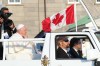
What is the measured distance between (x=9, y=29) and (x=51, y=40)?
2123 millimetres

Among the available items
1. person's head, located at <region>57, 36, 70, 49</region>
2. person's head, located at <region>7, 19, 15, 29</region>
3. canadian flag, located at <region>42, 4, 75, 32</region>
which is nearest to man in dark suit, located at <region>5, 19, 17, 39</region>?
person's head, located at <region>7, 19, 15, 29</region>

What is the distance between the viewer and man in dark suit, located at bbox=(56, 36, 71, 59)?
859 centimetres

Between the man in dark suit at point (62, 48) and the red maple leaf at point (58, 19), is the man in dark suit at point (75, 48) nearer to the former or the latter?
the man in dark suit at point (62, 48)

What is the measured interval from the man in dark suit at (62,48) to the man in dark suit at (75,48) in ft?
0.28

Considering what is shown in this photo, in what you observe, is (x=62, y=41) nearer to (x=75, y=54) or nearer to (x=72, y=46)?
(x=72, y=46)

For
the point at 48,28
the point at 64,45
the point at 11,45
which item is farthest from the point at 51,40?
the point at 48,28

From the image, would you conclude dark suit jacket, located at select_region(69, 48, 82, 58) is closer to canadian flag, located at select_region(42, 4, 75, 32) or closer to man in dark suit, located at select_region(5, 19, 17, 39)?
canadian flag, located at select_region(42, 4, 75, 32)

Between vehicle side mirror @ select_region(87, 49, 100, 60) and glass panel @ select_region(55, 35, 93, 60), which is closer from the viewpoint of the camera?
vehicle side mirror @ select_region(87, 49, 100, 60)

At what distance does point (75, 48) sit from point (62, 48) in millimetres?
254

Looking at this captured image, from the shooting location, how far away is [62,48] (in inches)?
341

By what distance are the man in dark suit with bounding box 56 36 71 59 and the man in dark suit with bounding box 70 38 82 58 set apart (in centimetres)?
9

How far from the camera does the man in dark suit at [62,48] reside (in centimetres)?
859

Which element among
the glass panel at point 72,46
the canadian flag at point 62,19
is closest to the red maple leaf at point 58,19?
the canadian flag at point 62,19

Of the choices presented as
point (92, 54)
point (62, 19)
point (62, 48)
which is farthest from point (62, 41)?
point (62, 19)
